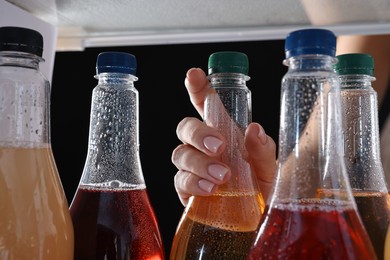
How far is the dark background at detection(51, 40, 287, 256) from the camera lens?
51.4 inches

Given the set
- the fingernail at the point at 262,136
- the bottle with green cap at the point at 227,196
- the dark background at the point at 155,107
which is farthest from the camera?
the dark background at the point at 155,107

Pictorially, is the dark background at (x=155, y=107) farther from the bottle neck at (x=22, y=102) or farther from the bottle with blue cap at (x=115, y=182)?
the bottle neck at (x=22, y=102)

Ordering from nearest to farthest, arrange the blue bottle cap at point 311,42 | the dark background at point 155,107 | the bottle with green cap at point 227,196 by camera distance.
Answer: the blue bottle cap at point 311,42
the bottle with green cap at point 227,196
the dark background at point 155,107

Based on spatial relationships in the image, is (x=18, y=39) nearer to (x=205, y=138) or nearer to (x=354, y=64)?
(x=205, y=138)

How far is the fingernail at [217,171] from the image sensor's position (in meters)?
0.61

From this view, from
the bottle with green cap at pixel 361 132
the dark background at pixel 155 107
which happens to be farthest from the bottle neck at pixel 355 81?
the dark background at pixel 155 107

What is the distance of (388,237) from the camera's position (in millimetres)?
527

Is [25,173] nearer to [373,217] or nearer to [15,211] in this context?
[15,211]

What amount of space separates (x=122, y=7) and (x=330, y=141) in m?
0.39

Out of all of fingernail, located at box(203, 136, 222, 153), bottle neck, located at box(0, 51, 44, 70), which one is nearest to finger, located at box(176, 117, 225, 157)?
fingernail, located at box(203, 136, 222, 153)

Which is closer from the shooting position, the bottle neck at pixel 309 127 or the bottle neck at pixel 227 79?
the bottle neck at pixel 309 127

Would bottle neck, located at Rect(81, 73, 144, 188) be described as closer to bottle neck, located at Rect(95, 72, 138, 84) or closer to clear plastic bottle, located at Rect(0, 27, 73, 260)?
bottle neck, located at Rect(95, 72, 138, 84)

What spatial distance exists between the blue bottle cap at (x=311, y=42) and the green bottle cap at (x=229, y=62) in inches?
4.7

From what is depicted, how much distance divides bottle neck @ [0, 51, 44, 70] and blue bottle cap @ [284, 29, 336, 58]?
25cm
